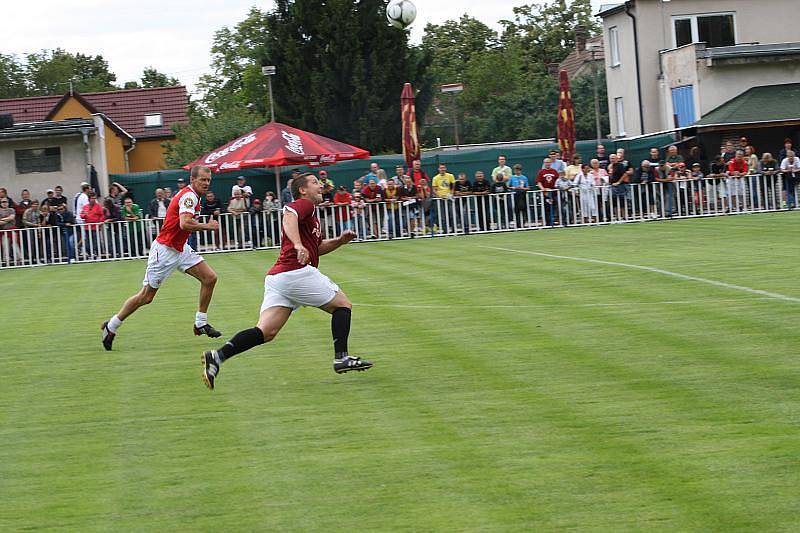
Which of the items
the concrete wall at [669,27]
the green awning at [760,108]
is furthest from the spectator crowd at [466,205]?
the concrete wall at [669,27]

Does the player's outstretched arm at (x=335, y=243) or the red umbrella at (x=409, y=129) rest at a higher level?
the red umbrella at (x=409, y=129)

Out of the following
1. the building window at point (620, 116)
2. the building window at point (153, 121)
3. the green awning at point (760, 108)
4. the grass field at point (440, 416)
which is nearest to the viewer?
the grass field at point (440, 416)

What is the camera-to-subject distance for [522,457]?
672cm

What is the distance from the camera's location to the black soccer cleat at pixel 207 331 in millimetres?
12680

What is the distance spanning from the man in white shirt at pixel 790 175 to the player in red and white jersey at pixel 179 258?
70.3 ft

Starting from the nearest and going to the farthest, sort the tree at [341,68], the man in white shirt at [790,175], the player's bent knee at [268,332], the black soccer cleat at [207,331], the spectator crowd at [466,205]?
the player's bent knee at [268,332] < the black soccer cleat at [207,331] < the spectator crowd at [466,205] < the man in white shirt at [790,175] < the tree at [341,68]

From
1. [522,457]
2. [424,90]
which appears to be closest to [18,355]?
[522,457]

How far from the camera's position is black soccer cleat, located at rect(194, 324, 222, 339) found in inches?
499

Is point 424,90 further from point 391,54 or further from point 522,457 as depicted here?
point 522,457

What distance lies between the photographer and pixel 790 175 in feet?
101

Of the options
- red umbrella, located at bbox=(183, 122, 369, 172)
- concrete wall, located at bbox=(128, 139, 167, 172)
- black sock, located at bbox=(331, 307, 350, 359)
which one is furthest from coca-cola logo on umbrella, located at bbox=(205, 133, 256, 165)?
concrete wall, located at bbox=(128, 139, 167, 172)

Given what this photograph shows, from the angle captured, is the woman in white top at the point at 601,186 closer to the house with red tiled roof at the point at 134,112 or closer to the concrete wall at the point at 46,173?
the concrete wall at the point at 46,173

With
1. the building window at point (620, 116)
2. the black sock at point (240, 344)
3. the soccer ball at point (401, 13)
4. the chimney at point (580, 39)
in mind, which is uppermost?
the chimney at point (580, 39)

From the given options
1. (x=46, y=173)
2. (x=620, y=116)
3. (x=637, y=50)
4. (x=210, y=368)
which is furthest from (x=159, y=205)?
(x=620, y=116)
